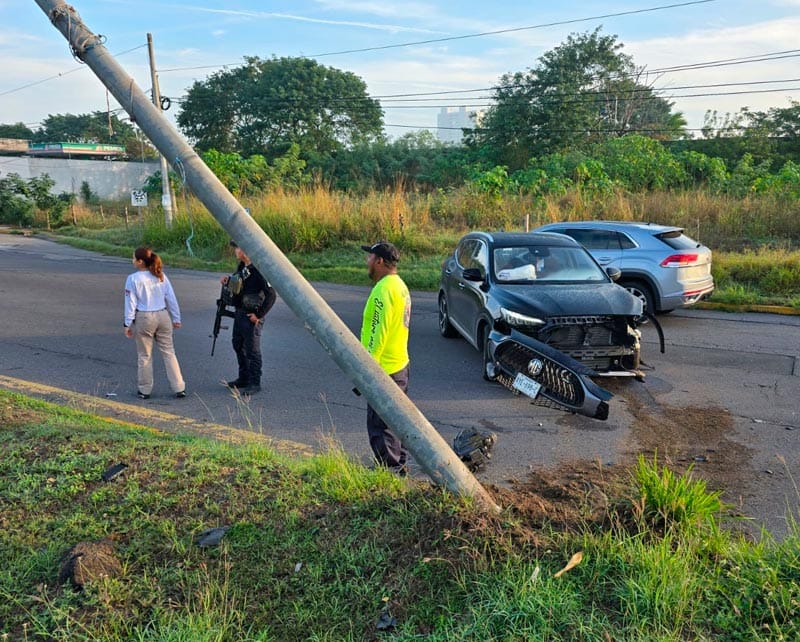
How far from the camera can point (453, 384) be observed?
7.73 meters

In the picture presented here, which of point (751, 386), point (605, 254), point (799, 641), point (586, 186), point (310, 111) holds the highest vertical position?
point (310, 111)

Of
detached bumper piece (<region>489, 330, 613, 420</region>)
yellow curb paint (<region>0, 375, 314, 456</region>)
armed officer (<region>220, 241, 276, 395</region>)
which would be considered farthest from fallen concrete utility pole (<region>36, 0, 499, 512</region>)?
armed officer (<region>220, 241, 276, 395</region>)

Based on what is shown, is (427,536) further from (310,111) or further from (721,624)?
(310,111)

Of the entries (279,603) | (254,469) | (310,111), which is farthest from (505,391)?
(310,111)

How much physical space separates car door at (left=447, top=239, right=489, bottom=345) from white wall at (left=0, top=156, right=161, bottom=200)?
53.8 metres

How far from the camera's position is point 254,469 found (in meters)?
4.36

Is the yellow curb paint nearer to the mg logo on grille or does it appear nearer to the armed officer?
the armed officer

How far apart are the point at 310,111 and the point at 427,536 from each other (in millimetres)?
55078

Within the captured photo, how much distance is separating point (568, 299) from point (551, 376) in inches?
99.6

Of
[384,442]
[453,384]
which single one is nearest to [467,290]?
[453,384]

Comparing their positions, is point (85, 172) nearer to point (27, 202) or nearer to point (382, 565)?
point (27, 202)

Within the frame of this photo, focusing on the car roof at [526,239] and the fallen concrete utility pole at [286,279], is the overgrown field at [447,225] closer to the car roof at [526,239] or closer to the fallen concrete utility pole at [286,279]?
the car roof at [526,239]

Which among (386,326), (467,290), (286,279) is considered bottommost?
(467,290)

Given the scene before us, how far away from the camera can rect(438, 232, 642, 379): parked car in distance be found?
705cm
